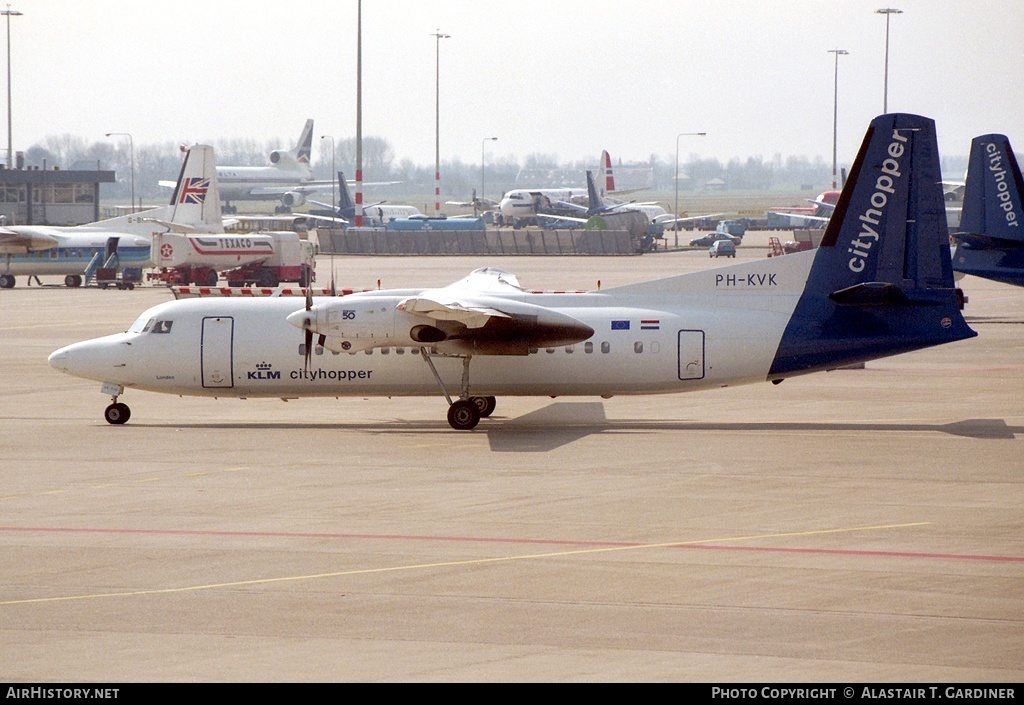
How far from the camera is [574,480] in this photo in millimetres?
19438

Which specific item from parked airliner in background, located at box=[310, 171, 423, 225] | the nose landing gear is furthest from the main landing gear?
parked airliner in background, located at box=[310, 171, 423, 225]

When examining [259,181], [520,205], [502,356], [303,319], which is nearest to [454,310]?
[502,356]

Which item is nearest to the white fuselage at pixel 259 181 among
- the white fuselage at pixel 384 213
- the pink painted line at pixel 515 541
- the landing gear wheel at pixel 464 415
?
the white fuselage at pixel 384 213

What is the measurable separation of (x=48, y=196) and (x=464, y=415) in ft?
309

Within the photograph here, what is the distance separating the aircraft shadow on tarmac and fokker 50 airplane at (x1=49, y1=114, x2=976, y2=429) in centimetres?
77

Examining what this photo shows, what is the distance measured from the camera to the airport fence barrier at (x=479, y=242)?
103 meters

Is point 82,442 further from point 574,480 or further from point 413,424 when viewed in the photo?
point 574,480

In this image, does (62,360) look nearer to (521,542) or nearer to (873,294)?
(521,542)

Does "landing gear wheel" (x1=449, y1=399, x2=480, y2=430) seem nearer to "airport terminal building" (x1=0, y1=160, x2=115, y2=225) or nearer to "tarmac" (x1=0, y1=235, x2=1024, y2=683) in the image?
"tarmac" (x1=0, y1=235, x2=1024, y2=683)

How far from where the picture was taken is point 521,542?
1530 cm

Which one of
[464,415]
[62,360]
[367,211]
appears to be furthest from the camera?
[367,211]

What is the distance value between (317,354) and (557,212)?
123539mm

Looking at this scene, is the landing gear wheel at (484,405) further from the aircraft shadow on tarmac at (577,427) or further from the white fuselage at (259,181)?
the white fuselage at (259,181)
